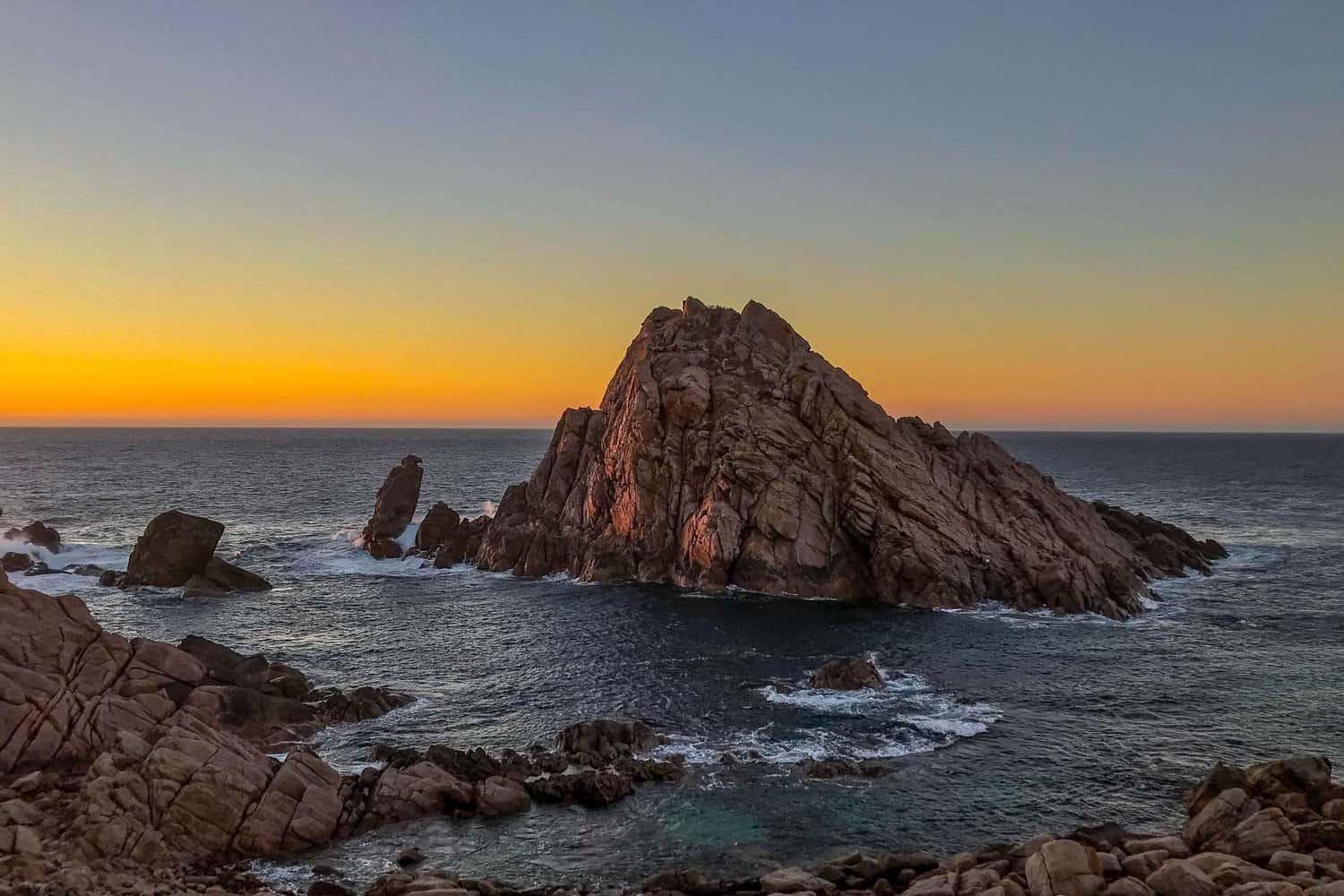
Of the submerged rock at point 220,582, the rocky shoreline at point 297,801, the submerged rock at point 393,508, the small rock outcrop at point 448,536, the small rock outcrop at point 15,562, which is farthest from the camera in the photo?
the submerged rock at point 393,508

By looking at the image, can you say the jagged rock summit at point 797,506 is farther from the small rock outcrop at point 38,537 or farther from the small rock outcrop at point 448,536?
the small rock outcrop at point 38,537

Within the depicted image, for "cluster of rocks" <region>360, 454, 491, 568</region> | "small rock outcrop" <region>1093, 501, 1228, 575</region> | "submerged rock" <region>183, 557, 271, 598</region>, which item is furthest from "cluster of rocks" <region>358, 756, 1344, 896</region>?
"cluster of rocks" <region>360, 454, 491, 568</region>

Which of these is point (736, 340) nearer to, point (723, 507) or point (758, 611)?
point (723, 507)

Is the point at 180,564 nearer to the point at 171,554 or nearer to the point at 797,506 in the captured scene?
the point at 171,554

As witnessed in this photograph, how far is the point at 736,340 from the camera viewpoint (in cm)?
9269

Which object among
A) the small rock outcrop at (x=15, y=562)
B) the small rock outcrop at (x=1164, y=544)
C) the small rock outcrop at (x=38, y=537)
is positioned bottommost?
the small rock outcrop at (x=15, y=562)

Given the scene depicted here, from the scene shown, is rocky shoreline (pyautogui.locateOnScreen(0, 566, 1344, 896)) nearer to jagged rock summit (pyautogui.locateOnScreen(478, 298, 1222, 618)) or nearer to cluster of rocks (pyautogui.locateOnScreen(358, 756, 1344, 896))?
cluster of rocks (pyautogui.locateOnScreen(358, 756, 1344, 896))

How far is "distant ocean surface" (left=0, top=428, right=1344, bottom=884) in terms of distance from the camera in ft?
113

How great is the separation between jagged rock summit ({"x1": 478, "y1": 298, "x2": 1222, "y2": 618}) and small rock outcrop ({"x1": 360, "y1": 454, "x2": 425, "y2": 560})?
1284 cm

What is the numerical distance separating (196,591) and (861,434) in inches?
2308

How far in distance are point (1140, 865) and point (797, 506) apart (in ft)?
168

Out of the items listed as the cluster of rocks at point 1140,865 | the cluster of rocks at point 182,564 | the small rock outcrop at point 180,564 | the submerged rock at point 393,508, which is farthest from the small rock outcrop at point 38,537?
the cluster of rocks at point 1140,865

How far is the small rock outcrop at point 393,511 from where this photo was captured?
321 feet

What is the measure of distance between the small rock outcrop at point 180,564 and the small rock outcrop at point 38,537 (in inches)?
853
